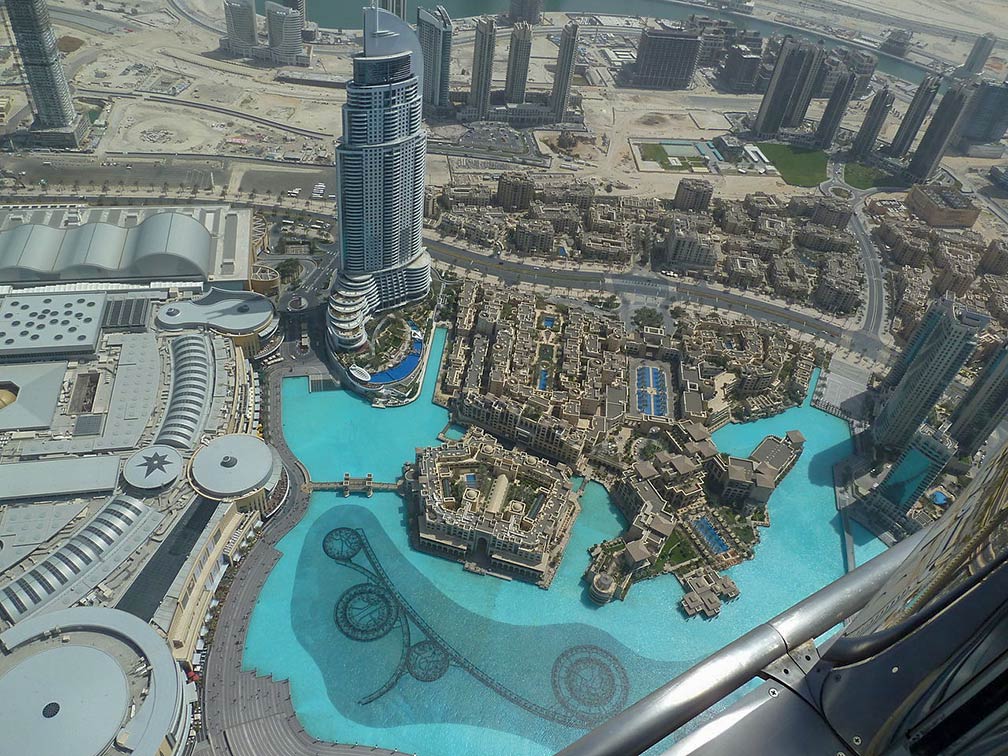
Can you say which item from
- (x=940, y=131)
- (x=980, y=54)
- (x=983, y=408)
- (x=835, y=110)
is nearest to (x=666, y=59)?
(x=835, y=110)

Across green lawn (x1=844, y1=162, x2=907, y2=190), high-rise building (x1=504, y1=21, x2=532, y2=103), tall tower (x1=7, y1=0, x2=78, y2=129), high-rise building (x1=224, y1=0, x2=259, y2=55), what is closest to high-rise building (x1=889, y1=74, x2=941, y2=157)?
green lawn (x1=844, y1=162, x2=907, y2=190)

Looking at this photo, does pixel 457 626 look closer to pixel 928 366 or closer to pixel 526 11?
pixel 928 366

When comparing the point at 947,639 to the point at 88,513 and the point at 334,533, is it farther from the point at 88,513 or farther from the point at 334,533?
the point at 88,513

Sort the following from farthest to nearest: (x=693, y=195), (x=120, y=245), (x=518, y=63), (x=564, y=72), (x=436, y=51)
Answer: (x=518, y=63) → (x=564, y=72) → (x=436, y=51) → (x=693, y=195) → (x=120, y=245)

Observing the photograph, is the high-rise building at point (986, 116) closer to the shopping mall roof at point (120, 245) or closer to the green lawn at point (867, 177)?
the green lawn at point (867, 177)

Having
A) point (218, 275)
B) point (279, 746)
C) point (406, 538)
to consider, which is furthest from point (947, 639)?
point (218, 275)

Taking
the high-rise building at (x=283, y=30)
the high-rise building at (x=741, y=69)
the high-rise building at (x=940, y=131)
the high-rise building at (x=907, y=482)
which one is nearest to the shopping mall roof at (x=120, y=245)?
the high-rise building at (x=283, y=30)

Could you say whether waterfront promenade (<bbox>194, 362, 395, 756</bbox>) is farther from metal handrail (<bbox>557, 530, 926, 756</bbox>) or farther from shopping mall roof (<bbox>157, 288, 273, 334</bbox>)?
metal handrail (<bbox>557, 530, 926, 756</bbox>)
